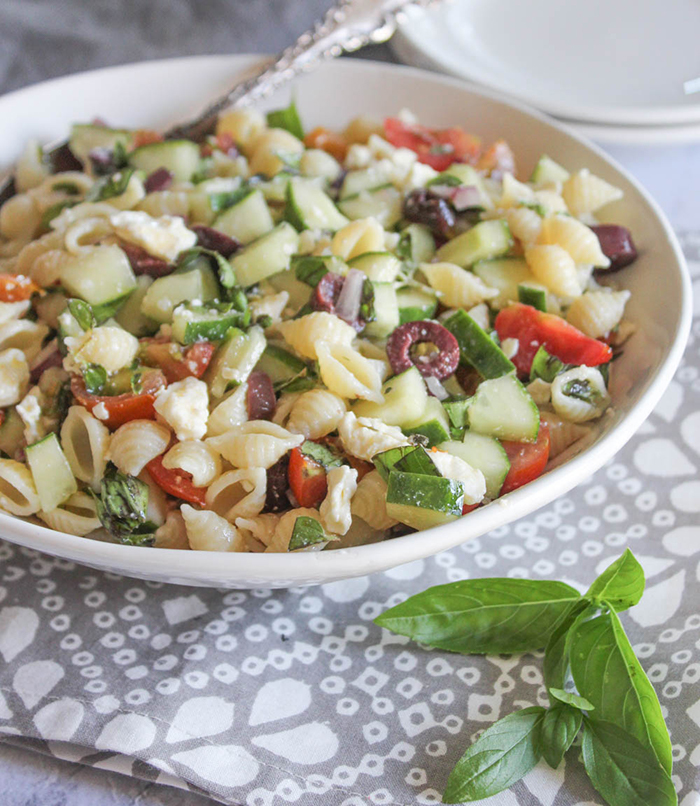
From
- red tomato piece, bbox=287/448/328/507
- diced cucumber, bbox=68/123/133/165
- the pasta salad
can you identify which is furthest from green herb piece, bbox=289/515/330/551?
diced cucumber, bbox=68/123/133/165

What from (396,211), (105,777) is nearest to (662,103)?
(396,211)

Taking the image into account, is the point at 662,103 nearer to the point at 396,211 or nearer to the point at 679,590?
the point at 396,211

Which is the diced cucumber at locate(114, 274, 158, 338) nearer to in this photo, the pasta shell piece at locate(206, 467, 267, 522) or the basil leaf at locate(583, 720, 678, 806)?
the pasta shell piece at locate(206, 467, 267, 522)

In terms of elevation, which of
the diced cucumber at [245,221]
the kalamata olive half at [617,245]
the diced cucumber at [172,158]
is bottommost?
the kalamata olive half at [617,245]

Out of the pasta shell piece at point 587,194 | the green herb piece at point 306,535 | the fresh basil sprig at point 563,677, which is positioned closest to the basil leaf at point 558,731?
the fresh basil sprig at point 563,677

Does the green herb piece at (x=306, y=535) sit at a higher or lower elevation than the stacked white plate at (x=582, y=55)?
lower

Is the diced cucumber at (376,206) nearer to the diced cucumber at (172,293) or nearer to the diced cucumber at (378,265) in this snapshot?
the diced cucumber at (378,265)
